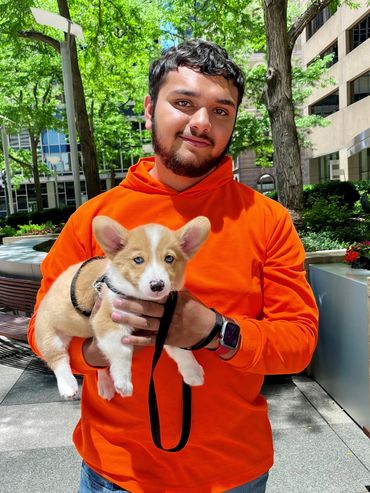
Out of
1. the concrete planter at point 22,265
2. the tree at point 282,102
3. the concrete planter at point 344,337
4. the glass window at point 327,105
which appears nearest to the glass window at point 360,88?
the glass window at point 327,105

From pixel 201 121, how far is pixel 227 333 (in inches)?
29.9

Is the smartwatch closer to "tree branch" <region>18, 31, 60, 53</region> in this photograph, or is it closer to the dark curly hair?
the dark curly hair

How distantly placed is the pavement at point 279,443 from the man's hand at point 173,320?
3224 millimetres

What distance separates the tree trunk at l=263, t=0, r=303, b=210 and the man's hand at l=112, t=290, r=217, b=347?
10.0m

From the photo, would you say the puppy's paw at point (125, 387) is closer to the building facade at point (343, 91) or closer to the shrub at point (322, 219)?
the shrub at point (322, 219)

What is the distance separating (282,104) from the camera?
11.0 metres

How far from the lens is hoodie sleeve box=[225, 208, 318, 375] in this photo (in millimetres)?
1672

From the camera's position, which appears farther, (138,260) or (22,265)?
(22,265)

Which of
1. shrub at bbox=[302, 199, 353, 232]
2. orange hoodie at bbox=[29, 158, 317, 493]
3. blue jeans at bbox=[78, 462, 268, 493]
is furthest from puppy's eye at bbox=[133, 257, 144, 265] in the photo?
shrub at bbox=[302, 199, 353, 232]

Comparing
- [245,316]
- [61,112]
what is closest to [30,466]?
[245,316]

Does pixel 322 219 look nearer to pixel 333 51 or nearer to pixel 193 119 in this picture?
pixel 193 119

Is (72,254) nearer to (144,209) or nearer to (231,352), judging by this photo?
(144,209)

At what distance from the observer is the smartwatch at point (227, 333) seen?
1.60 metres

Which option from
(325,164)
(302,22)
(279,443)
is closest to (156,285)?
(279,443)
